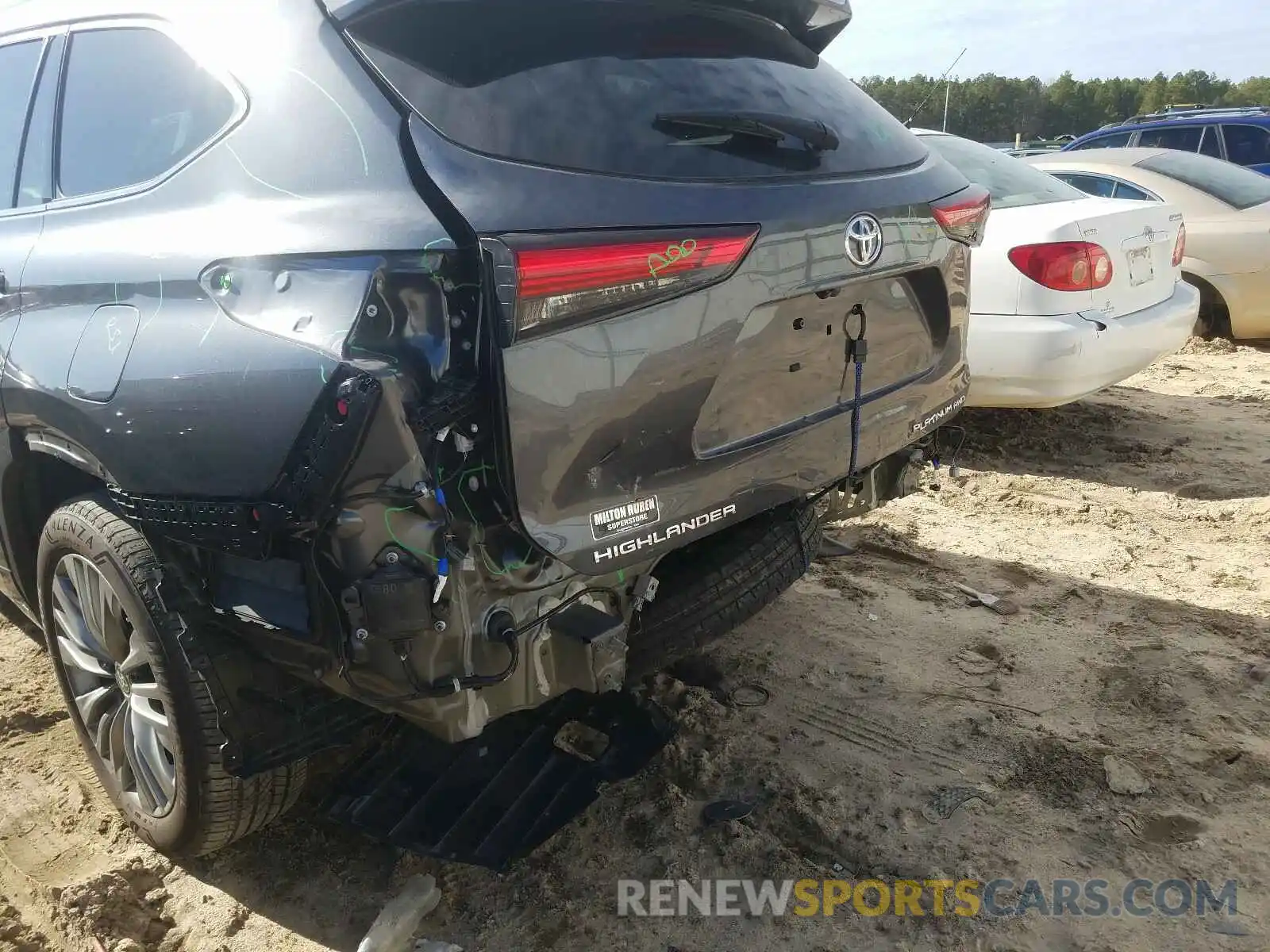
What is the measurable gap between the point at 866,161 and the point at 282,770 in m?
1.99

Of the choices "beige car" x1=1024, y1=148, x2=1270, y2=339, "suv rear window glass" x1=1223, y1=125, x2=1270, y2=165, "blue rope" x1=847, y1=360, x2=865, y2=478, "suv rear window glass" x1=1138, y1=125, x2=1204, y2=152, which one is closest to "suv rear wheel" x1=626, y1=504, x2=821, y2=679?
"blue rope" x1=847, y1=360, x2=865, y2=478

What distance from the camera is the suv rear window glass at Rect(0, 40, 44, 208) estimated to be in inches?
107

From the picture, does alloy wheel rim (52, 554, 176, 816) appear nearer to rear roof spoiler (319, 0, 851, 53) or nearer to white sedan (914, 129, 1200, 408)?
rear roof spoiler (319, 0, 851, 53)

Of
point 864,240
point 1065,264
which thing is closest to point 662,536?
point 864,240

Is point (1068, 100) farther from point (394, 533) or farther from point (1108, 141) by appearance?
point (394, 533)

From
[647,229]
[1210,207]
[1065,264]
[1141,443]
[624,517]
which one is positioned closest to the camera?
[647,229]

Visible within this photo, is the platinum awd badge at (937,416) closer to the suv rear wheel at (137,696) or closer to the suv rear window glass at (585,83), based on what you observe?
the suv rear window glass at (585,83)

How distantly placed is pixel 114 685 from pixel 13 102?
1652 mm

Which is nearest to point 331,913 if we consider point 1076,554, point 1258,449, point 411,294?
point 411,294

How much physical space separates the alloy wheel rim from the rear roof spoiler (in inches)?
77.9

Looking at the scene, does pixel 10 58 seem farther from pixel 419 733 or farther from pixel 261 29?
pixel 419 733

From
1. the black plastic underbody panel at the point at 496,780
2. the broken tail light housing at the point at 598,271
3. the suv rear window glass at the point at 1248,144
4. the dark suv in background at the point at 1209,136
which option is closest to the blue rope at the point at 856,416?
the broken tail light housing at the point at 598,271

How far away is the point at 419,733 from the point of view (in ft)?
8.00

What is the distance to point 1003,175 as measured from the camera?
566cm
